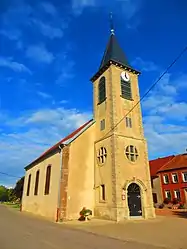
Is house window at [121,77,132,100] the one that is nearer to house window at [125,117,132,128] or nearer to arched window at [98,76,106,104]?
arched window at [98,76,106,104]

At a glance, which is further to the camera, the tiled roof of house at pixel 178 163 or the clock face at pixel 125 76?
the tiled roof of house at pixel 178 163

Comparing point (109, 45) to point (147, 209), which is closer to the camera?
point (147, 209)

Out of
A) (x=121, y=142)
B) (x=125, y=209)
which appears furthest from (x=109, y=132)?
(x=125, y=209)

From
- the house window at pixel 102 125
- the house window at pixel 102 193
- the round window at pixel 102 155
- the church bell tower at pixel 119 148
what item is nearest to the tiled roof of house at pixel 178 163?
the church bell tower at pixel 119 148

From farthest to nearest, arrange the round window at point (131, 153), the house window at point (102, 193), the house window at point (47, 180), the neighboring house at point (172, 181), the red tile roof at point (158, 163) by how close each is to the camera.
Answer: the red tile roof at point (158, 163), the neighboring house at point (172, 181), the house window at point (47, 180), the round window at point (131, 153), the house window at point (102, 193)

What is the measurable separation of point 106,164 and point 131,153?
2652 millimetres

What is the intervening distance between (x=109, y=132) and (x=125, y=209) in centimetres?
688

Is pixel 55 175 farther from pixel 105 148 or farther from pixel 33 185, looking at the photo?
pixel 33 185

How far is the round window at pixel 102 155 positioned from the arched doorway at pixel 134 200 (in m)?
3.32

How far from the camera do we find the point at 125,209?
16781mm

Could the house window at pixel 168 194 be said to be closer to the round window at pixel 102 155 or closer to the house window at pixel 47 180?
the round window at pixel 102 155

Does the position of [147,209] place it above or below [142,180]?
below

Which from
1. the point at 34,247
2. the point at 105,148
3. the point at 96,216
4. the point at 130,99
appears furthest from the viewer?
the point at 130,99

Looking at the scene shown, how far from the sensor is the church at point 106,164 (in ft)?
56.2
